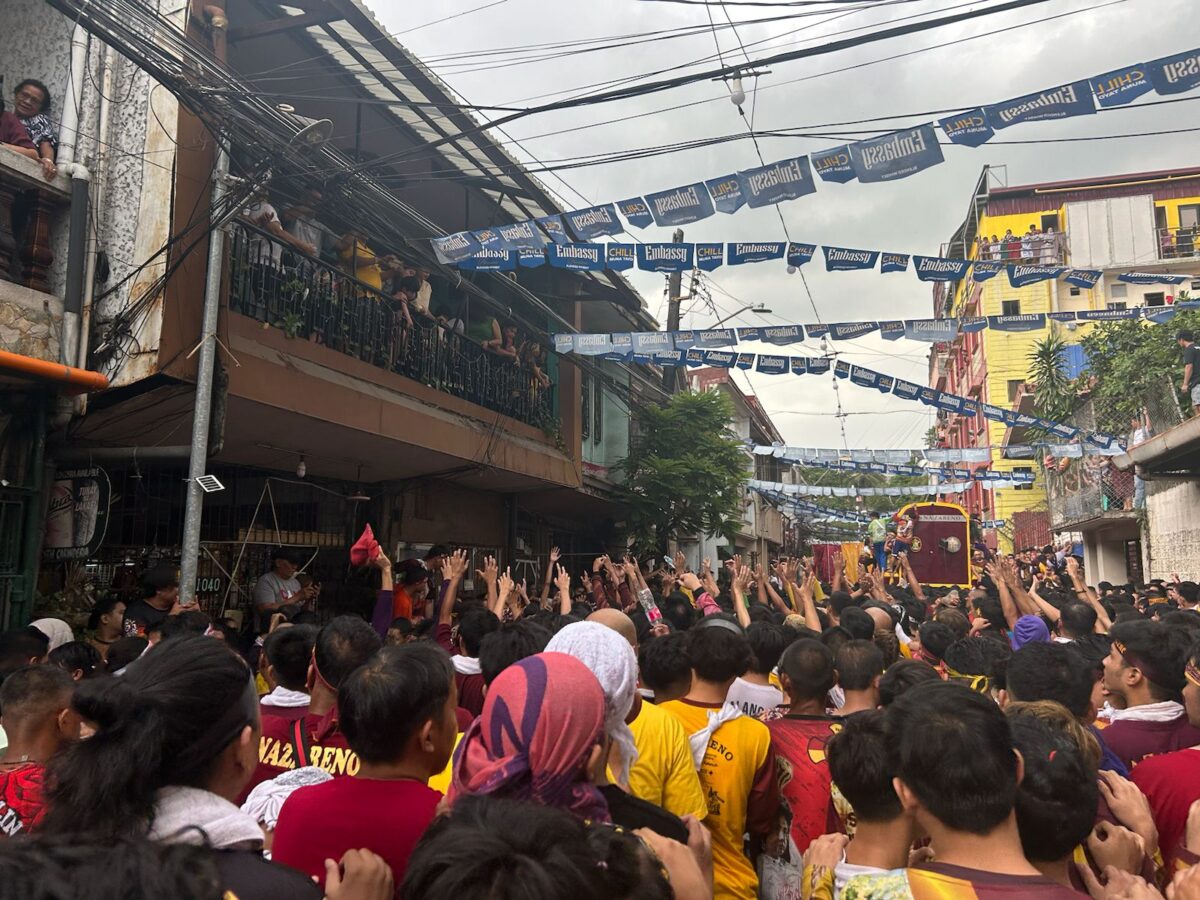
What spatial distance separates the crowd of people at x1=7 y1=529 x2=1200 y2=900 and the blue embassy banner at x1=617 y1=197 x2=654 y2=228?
4973 millimetres

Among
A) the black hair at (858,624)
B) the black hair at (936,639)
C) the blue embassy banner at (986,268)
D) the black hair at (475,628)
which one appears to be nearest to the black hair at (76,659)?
the black hair at (475,628)

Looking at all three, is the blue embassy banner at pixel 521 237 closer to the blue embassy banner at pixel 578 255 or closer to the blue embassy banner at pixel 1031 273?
the blue embassy banner at pixel 578 255

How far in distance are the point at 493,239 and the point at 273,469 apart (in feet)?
12.7

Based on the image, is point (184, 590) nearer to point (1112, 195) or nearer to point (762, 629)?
point (762, 629)

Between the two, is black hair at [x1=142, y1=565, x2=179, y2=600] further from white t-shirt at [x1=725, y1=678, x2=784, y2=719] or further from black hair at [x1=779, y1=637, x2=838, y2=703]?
black hair at [x1=779, y1=637, x2=838, y2=703]

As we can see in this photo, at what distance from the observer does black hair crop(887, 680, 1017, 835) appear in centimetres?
192

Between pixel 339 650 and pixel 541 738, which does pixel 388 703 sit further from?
pixel 339 650

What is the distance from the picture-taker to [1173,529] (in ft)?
49.4

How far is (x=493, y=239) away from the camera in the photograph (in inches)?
339

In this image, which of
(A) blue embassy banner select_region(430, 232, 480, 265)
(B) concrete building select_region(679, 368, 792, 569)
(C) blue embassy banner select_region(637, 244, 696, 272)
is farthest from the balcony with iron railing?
(B) concrete building select_region(679, 368, 792, 569)

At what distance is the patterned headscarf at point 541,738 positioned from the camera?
1897 mm

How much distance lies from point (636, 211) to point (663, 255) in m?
0.87

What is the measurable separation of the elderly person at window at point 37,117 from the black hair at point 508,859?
24.7ft

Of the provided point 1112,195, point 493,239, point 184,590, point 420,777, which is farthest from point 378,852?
point 1112,195
